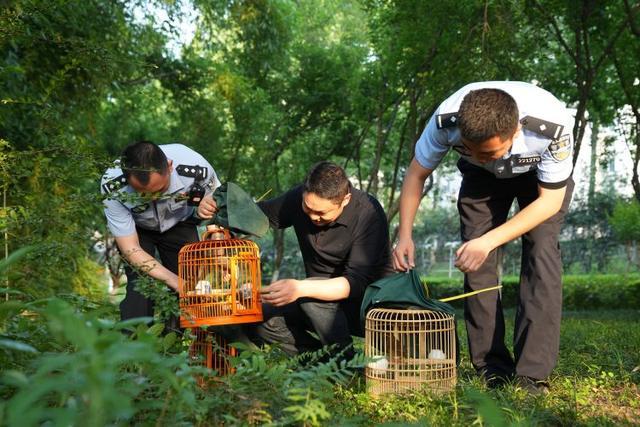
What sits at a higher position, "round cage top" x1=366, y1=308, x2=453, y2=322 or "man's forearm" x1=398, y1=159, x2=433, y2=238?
"man's forearm" x1=398, y1=159, x2=433, y2=238

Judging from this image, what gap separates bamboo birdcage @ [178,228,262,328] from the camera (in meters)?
3.89

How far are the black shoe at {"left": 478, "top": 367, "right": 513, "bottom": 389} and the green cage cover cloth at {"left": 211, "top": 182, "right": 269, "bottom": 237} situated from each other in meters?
1.29

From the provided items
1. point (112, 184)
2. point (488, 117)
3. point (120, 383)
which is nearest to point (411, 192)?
point (488, 117)

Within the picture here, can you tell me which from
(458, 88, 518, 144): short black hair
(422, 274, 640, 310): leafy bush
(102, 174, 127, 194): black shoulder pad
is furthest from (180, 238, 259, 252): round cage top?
(422, 274, 640, 310): leafy bush

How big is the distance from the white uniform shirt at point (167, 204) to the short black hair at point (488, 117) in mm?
1880

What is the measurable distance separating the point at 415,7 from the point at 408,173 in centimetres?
884

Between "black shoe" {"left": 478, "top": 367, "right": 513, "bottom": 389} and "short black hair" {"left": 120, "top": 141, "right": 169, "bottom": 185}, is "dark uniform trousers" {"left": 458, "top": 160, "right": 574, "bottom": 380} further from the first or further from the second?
"short black hair" {"left": 120, "top": 141, "right": 169, "bottom": 185}

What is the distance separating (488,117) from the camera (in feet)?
10.6

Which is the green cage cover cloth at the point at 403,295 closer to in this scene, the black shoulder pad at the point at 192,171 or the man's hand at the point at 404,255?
the man's hand at the point at 404,255

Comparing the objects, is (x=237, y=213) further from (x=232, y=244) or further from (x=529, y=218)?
(x=529, y=218)

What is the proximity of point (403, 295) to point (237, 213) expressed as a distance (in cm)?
95

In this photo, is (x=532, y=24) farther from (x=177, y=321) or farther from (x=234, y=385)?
(x=234, y=385)

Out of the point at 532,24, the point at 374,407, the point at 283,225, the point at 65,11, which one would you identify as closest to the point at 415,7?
the point at 532,24

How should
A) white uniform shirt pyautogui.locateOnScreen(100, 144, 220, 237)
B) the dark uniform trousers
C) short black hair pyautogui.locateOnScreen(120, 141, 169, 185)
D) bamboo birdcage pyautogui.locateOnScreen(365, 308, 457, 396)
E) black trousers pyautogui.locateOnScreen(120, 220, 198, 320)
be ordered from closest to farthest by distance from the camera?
1. bamboo birdcage pyautogui.locateOnScreen(365, 308, 457, 396)
2. the dark uniform trousers
3. short black hair pyautogui.locateOnScreen(120, 141, 169, 185)
4. white uniform shirt pyautogui.locateOnScreen(100, 144, 220, 237)
5. black trousers pyautogui.locateOnScreen(120, 220, 198, 320)
